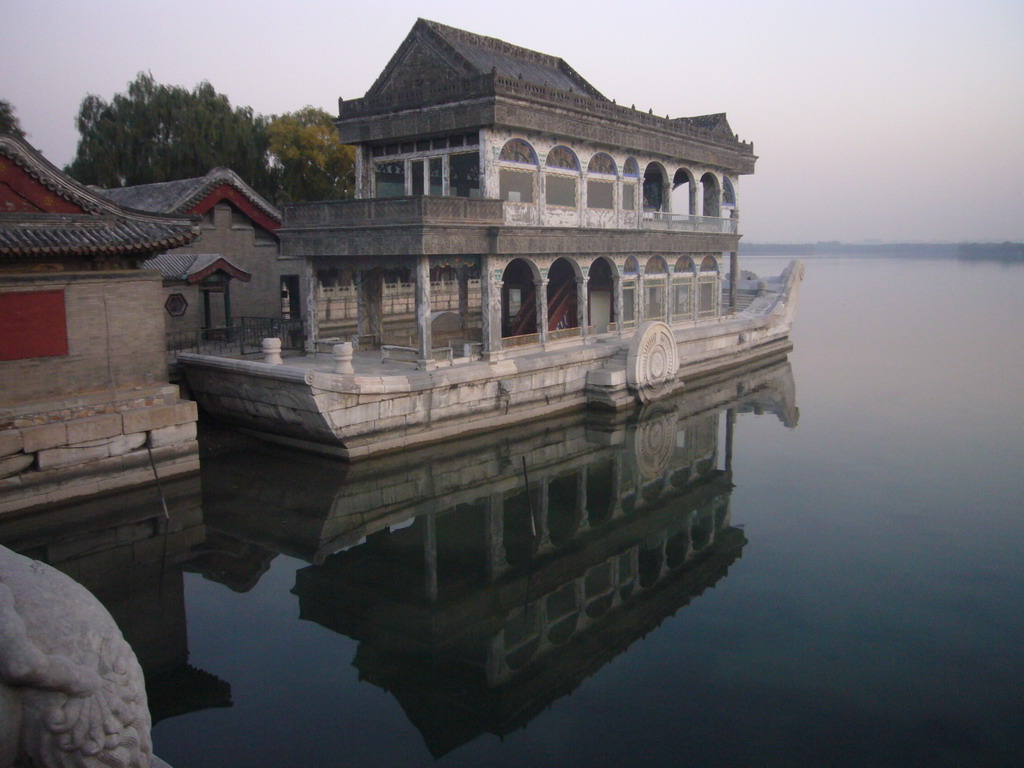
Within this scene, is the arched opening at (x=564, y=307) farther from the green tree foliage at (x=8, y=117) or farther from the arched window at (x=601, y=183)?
the green tree foliage at (x=8, y=117)

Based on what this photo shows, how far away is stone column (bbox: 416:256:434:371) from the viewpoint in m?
18.5

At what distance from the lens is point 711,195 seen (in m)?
31.5

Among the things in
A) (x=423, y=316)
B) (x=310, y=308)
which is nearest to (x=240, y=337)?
(x=310, y=308)

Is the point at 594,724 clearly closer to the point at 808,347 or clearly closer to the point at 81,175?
the point at 808,347

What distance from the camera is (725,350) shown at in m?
29.1

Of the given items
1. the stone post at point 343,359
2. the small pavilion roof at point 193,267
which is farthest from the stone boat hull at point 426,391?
the small pavilion roof at point 193,267

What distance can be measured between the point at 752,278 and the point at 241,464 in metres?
30.9

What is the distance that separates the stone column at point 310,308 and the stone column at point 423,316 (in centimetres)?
369

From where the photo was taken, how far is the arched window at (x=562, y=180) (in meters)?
21.8

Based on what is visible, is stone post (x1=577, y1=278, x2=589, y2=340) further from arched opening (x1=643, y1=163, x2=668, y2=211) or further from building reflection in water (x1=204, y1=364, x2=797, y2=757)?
arched opening (x1=643, y1=163, x2=668, y2=211)

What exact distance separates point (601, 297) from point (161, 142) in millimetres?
23103

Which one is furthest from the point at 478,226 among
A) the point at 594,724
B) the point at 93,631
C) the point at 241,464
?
the point at 93,631

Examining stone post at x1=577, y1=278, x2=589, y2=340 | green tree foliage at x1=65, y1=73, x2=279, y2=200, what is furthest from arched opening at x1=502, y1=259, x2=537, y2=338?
green tree foliage at x1=65, y1=73, x2=279, y2=200

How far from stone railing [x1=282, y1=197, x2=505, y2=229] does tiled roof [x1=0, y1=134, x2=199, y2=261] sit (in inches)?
155
